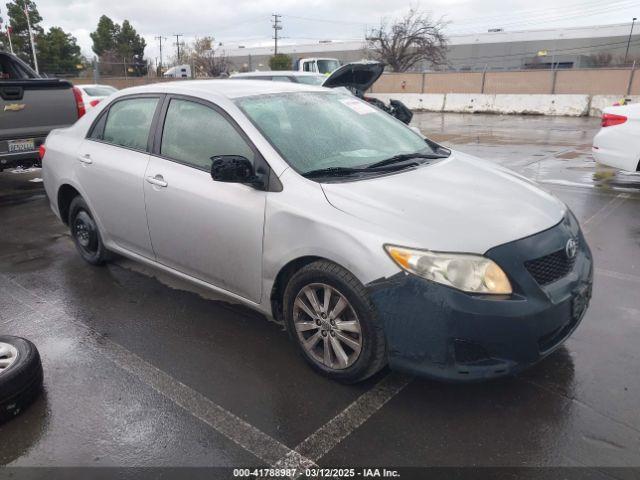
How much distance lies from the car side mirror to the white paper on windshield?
1.27 m

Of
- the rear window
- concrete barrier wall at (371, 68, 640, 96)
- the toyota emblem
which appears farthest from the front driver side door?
concrete barrier wall at (371, 68, 640, 96)

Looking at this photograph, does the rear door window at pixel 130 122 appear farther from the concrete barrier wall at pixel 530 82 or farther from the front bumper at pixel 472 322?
the concrete barrier wall at pixel 530 82

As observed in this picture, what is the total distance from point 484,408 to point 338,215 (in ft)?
4.25

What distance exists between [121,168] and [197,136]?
32.7 inches

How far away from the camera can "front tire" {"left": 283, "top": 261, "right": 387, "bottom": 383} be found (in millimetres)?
2703

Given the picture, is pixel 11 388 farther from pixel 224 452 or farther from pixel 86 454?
pixel 224 452

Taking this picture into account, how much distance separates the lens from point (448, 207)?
9.31ft

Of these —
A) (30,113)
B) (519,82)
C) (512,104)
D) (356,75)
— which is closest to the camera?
(30,113)

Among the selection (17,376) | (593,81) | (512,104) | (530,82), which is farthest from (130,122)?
(530,82)

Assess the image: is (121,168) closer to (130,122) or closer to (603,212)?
(130,122)

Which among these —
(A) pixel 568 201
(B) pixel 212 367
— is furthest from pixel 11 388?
(A) pixel 568 201

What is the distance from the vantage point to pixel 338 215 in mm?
2779

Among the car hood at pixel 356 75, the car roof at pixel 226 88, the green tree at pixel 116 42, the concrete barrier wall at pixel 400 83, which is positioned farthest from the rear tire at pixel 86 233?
the green tree at pixel 116 42

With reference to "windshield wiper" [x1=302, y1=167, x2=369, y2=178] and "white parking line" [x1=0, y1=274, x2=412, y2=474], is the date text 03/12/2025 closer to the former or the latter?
"white parking line" [x1=0, y1=274, x2=412, y2=474]
